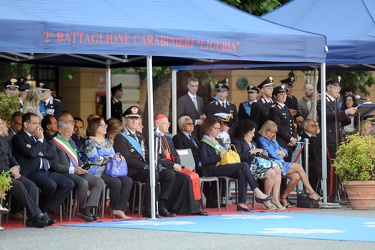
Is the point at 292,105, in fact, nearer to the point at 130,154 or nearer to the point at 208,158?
the point at 208,158

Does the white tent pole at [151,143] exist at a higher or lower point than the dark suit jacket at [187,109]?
lower

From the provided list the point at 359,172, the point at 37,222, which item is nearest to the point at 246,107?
the point at 359,172

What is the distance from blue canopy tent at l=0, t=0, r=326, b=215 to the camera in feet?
47.9

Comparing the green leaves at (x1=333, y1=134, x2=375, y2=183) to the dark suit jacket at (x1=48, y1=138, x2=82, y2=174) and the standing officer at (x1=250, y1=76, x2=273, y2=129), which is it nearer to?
the standing officer at (x1=250, y1=76, x2=273, y2=129)

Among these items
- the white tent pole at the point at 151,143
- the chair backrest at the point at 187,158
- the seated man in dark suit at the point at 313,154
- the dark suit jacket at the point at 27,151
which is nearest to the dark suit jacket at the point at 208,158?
the chair backrest at the point at 187,158

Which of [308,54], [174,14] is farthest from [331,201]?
[174,14]

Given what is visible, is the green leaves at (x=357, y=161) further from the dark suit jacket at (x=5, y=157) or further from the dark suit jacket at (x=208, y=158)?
the dark suit jacket at (x=5, y=157)

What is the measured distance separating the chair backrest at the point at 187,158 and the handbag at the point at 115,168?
4.94 ft

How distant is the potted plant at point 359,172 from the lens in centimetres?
1761

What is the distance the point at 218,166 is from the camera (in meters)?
17.7

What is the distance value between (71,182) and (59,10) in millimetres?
2208

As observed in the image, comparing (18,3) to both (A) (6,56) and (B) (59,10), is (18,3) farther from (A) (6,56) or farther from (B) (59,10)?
(A) (6,56)

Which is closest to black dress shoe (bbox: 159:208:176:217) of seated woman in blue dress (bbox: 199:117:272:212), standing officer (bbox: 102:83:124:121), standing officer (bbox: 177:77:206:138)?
seated woman in blue dress (bbox: 199:117:272:212)

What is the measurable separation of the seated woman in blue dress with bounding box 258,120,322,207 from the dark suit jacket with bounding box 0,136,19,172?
4.68 m
